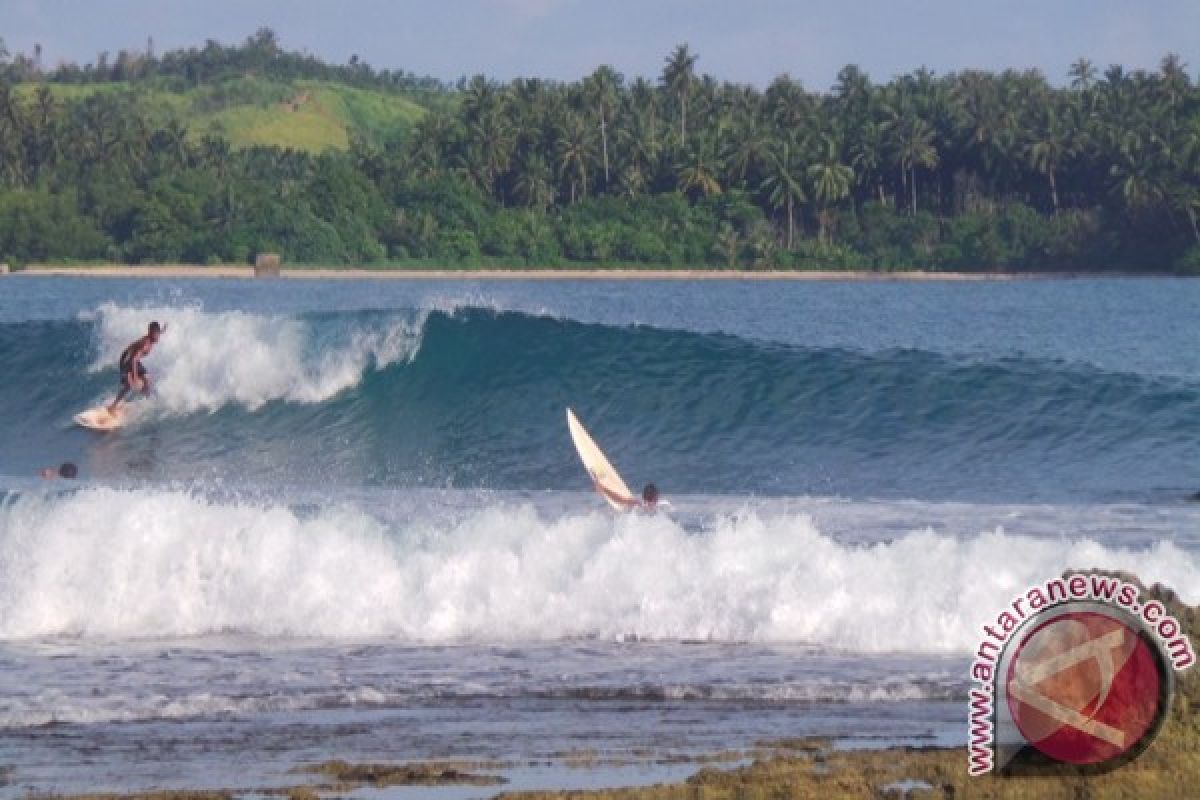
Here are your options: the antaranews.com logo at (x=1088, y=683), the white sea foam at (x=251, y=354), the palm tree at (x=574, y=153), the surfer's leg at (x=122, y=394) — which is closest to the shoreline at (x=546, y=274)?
the palm tree at (x=574, y=153)

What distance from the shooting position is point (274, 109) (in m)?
183

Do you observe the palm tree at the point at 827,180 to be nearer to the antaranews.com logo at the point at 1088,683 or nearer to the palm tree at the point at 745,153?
the palm tree at the point at 745,153

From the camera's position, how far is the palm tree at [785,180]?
116 metres

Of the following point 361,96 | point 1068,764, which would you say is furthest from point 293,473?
point 361,96

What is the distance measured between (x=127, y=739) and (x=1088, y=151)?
11418cm

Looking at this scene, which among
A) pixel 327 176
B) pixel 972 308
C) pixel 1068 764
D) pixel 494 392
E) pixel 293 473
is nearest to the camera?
pixel 1068 764

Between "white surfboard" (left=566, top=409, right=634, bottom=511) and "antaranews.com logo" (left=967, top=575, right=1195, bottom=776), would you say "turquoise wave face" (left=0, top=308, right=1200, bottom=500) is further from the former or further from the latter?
"antaranews.com logo" (left=967, top=575, right=1195, bottom=776)

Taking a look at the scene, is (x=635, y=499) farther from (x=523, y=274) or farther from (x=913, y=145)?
(x=913, y=145)

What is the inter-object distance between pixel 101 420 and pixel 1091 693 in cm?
1797

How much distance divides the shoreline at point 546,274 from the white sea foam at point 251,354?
76135mm

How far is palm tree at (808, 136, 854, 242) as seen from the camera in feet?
382

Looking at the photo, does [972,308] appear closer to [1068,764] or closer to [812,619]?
[812,619]

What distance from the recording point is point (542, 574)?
578 inches

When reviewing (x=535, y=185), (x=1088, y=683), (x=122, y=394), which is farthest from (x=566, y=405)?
(x=535, y=185)
